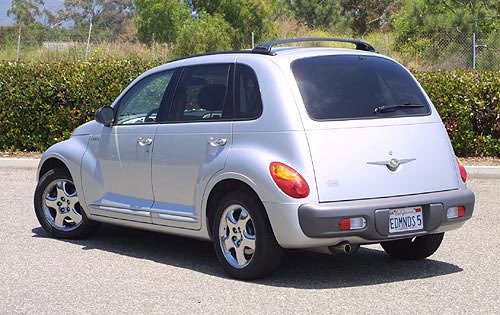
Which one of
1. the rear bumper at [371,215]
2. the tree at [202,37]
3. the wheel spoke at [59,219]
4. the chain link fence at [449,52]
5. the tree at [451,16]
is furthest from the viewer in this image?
the tree at [202,37]

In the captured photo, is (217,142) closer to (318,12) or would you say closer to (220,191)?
(220,191)

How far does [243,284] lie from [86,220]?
240cm

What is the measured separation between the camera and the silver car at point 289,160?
7.09 m

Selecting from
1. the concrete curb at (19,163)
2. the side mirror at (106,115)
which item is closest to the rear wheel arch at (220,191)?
the side mirror at (106,115)

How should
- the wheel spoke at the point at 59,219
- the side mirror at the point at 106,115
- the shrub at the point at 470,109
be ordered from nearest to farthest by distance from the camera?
1. the side mirror at the point at 106,115
2. the wheel spoke at the point at 59,219
3. the shrub at the point at 470,109

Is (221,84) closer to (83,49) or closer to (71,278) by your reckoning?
(71,278)

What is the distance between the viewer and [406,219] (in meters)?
7.23

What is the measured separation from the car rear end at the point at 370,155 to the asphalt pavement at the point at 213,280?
17.9 inches

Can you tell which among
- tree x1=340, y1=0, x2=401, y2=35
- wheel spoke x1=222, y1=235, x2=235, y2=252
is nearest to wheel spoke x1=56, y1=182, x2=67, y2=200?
wheel spoke x1=222, y1=235, x2=235, y2=252

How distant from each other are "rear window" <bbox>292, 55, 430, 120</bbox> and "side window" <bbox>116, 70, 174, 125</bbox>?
5.14ft

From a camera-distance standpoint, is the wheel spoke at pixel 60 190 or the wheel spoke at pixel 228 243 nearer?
the wheel spoke at pixel 228 243

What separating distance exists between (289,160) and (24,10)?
262 ft

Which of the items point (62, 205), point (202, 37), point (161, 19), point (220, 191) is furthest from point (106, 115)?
point (161, 19)

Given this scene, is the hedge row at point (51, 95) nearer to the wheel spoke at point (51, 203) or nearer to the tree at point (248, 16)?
the wheel spoke at point (51, 203)
